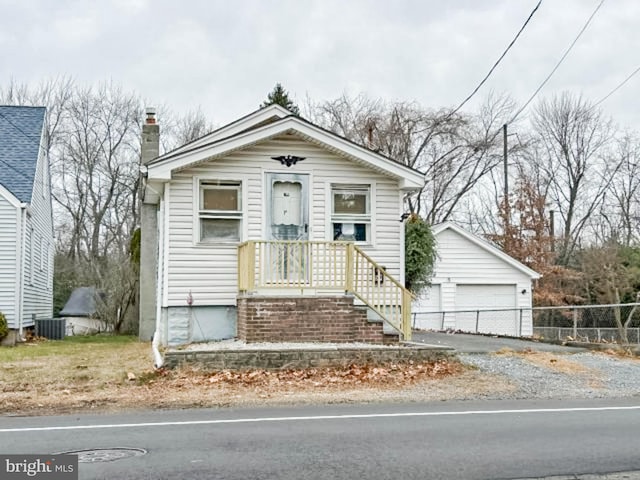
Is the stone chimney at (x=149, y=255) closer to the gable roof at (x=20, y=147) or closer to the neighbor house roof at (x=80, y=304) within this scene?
the gable roof at (x=20, y=147)

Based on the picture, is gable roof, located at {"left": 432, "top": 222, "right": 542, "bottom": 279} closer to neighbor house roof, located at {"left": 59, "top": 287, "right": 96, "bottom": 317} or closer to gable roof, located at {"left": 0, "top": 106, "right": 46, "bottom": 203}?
gable roof, located at {"left": 0, "top": 106, "right": 46, "bottom": 203}

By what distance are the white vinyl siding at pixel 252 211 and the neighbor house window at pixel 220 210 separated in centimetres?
15

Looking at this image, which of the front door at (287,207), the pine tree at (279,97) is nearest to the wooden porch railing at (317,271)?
the front door at (287,207)

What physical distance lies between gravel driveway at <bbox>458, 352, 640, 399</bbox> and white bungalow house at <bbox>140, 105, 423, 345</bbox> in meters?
2.10

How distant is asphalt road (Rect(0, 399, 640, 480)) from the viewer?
591cm

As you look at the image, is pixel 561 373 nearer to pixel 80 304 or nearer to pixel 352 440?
pixel 352 440

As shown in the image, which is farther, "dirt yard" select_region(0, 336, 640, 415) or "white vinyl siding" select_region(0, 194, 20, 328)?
"white vinyl siding" select_region(0, 194, 20, 328)

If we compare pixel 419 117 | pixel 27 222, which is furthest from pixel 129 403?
pixel 419 117

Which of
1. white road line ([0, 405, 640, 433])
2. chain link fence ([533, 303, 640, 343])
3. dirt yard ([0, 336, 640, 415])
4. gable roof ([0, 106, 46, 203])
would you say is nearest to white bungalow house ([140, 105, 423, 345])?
dirt yard ([0, 336, 640, 415])

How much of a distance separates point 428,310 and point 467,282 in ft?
5.61

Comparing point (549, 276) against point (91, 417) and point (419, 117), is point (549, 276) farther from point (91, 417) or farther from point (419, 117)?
point (91, 417)

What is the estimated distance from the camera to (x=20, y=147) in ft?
74.6

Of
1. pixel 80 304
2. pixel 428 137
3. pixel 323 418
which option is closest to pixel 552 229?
pixel 428 137

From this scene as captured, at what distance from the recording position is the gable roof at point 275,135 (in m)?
14.4
